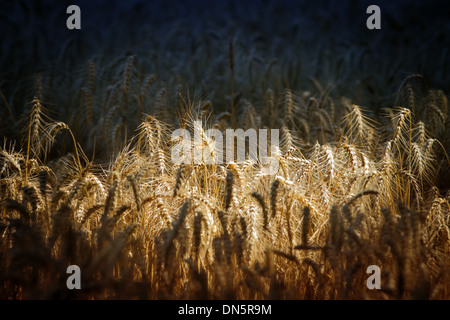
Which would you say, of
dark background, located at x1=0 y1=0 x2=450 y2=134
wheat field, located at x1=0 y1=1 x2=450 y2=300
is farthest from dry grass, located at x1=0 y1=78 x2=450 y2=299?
dark background, located at x1=0 y1=0 x2=450 y2=134

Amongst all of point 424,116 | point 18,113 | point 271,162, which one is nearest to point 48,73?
point 18,113

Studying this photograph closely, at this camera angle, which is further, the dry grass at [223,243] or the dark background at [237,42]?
the dark background at [237,42]

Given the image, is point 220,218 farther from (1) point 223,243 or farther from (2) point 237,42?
(2) point 237,42

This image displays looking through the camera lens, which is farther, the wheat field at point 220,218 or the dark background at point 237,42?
the dark background at point 237,42

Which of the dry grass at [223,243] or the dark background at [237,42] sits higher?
the dark background at [237,42]

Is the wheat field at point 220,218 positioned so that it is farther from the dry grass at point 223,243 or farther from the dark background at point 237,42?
the dark background at point 237,42

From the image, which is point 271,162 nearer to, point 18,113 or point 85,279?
point 85,279

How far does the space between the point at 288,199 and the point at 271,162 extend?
27 cm

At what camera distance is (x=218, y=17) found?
6836 mm

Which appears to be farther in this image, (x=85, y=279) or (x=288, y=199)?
(x=288, y=199)

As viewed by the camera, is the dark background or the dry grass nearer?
the dry grass

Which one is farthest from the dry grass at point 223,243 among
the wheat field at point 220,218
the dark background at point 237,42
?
the dark background at point 237,42

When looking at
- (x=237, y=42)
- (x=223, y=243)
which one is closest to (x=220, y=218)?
(x=223, y=243)

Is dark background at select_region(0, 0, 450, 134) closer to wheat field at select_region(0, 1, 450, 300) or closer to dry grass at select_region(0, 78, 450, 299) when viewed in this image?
wheat field at select_region(0, 1, 450, 300)
